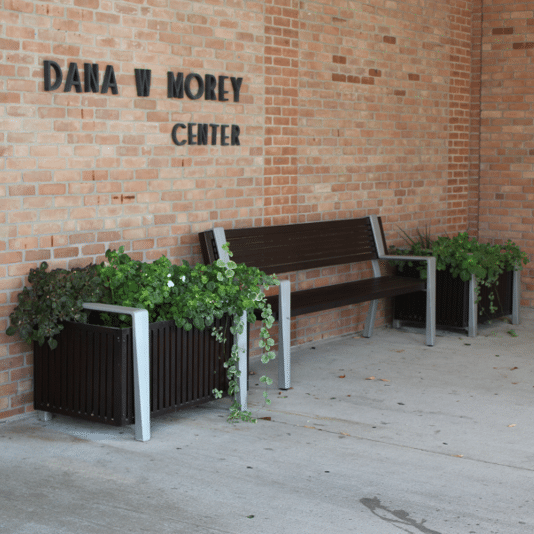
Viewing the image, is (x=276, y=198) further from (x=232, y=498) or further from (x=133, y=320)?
(x=232, y=498)

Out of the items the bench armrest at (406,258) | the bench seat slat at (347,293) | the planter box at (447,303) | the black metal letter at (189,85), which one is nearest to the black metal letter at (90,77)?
the black metal letter at (189,85)

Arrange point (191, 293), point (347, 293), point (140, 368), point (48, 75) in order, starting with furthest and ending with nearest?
point (347, 293) < point (48, 75) < point (191, 293) < point (140, 368)

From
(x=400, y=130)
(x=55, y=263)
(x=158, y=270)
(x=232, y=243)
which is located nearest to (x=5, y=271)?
(x=55, y=263)

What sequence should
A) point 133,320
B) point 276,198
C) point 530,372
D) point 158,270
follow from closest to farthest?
point 133,320 < point 158,270 < point 530,372 < point 276,198

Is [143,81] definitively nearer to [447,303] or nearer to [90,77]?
[90,77]

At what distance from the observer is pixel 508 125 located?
8.68 metres

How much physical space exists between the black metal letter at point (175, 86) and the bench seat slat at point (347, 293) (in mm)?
1477

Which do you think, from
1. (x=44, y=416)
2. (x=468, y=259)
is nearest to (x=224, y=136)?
(x=44, y=416)

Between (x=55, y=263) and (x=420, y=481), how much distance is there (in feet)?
7.71

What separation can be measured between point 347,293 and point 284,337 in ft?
3.40

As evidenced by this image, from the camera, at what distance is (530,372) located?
5918 mm

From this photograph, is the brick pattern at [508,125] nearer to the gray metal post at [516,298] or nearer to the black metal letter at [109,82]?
the gray metal post at [516,298]

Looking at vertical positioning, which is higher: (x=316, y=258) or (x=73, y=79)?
(x=73, y=79)

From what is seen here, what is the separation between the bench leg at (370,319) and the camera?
7145mm
